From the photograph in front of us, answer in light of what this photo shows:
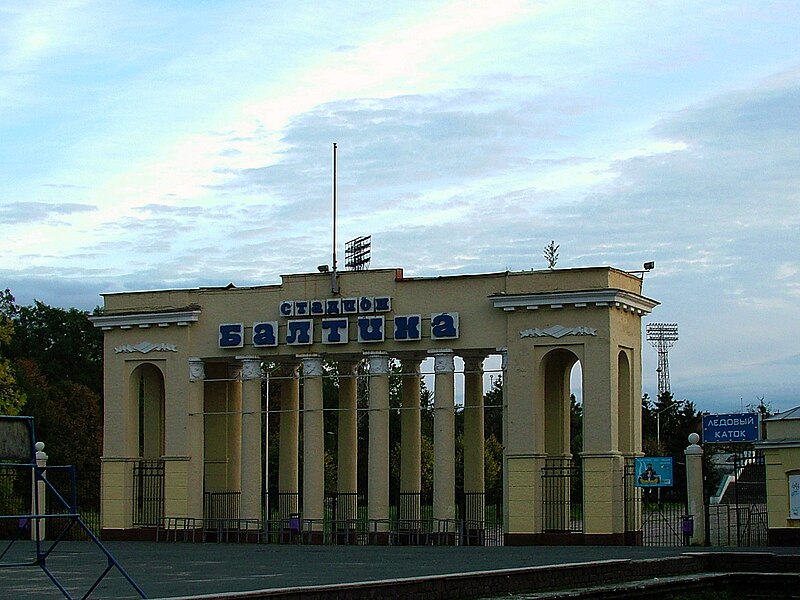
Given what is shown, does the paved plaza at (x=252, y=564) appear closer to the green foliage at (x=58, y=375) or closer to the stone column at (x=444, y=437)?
the stone column at (x=444, y=437)

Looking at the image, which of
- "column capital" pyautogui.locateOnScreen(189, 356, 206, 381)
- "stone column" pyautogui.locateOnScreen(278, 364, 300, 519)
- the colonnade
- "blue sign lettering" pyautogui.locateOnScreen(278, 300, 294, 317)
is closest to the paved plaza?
the colonnade

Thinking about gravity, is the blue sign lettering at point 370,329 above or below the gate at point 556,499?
above

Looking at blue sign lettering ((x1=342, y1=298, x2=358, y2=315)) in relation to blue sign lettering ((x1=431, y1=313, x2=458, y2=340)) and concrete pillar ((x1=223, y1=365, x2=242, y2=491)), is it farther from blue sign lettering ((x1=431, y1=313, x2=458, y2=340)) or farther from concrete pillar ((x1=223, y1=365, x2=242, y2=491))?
concrete pillar ((x1=223, y1=365, x2=242, y2=491))

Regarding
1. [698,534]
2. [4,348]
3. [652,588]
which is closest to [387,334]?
[698,534]

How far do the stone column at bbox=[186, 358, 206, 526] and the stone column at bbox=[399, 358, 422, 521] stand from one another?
21.8 ft

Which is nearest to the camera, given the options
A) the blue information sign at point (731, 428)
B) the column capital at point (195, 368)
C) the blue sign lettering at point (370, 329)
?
the blue information sign at point (731, 428)

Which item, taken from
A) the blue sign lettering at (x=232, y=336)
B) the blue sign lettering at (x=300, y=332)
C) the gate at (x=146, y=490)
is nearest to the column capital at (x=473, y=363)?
the blue sign lettering at (x=300, y=332)

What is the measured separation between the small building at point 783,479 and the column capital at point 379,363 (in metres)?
12.2

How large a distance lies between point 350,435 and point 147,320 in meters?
7.87

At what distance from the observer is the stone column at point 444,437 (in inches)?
1704

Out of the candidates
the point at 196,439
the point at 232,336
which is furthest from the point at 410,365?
the point at 196,439

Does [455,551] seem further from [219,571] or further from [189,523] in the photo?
[189,523]

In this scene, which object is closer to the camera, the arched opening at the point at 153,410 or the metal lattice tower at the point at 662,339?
the arched opening at the point at 153,410

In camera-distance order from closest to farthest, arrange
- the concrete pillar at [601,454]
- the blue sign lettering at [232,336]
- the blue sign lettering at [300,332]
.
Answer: the concrete pillar at [601,454], the blue sign lettering at [300,332], the blue sign lettering at [232,336]
